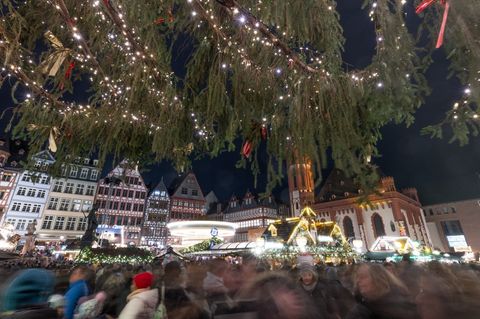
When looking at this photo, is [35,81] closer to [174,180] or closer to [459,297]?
[459,297]

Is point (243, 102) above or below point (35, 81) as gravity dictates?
below

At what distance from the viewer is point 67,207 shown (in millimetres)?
42469

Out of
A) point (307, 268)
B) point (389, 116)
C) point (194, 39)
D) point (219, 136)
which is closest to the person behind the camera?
point (389, 116)

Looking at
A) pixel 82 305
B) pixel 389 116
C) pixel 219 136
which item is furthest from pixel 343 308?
pixel 82 305

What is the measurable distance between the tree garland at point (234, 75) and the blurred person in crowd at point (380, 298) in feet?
4.44

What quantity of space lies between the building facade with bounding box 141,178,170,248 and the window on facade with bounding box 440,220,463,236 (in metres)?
56.9

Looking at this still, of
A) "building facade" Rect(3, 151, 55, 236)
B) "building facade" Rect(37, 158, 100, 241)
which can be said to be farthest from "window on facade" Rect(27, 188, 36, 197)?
"building facade" Rect(37, 158, 100, 241)

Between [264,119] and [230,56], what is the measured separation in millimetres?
870

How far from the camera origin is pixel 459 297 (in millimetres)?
2391

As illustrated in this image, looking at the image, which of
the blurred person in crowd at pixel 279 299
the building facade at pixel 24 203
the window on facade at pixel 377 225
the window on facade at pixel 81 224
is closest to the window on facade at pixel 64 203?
the building facade at pixel 24 203

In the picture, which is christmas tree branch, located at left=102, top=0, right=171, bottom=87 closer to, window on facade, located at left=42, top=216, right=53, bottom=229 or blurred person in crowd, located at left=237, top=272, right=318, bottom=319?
blurred person in crowd, located at left=237, top=272, right=318, bottom=319

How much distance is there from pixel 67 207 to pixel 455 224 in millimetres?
72055

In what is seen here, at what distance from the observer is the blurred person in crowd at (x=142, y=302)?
278 centimetres

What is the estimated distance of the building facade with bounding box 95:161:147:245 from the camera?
4638 cm
